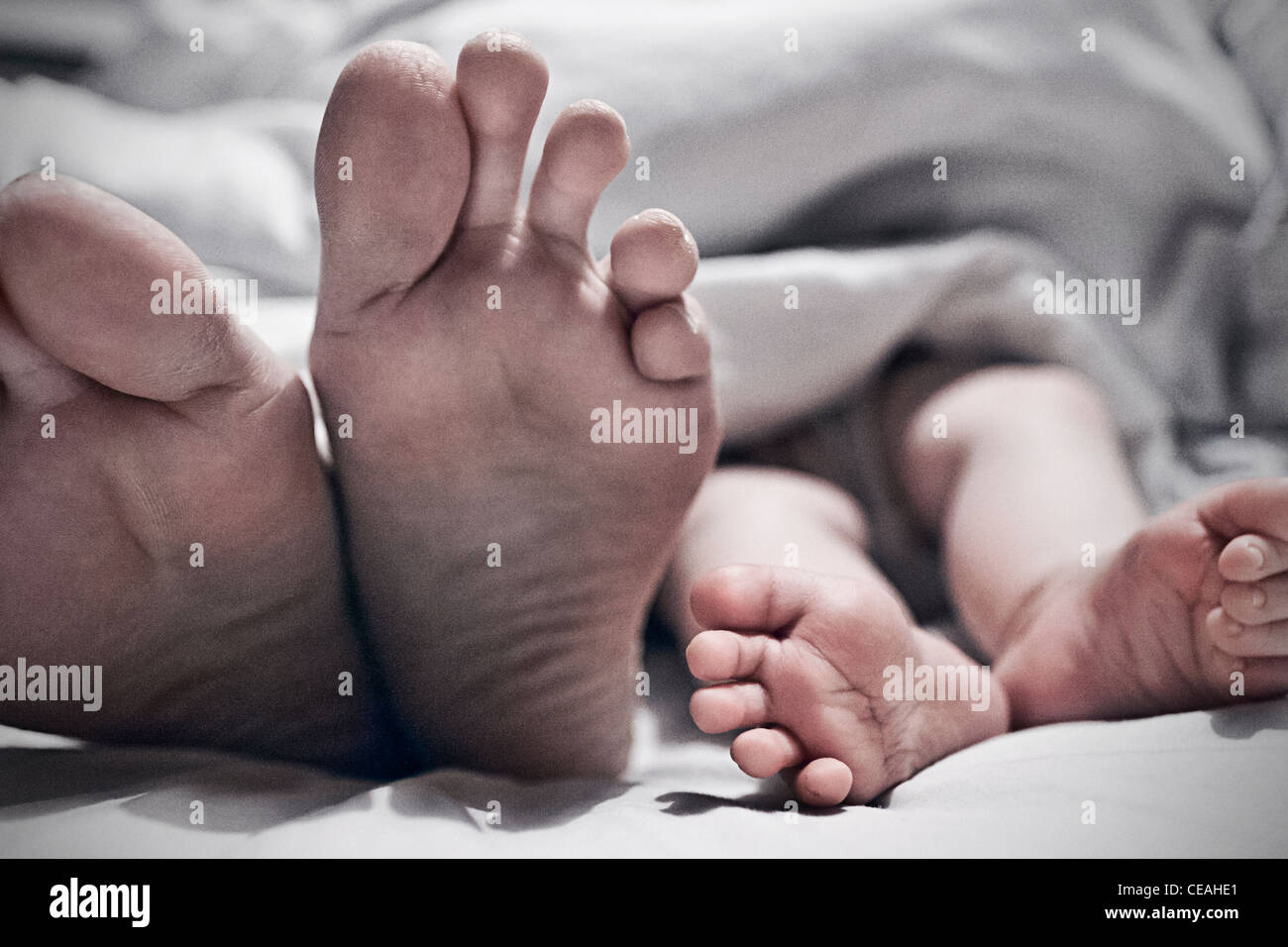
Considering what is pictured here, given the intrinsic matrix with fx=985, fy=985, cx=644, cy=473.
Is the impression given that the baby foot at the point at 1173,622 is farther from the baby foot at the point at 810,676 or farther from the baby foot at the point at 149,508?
the baby foot at the point at 149,508

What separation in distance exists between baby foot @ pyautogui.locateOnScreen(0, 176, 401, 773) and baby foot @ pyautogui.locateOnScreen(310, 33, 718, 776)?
42 millimetres

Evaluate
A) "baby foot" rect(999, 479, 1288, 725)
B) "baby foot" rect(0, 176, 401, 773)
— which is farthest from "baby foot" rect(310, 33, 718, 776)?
"baby foot" rect(999, 479, 1288, 725)

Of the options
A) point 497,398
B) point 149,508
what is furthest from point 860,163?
point 149,508

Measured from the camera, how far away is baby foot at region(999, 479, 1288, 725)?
1.64 ft

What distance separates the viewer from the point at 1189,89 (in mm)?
905

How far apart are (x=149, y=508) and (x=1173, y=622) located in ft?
1.81

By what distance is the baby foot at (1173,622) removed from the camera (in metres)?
0.50

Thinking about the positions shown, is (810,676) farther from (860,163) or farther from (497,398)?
(860,163)

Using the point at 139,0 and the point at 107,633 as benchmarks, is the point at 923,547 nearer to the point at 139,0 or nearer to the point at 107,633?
the point at 107,633

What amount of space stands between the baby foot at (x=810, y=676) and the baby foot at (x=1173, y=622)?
0.12 m

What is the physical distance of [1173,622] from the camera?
543 millimetres

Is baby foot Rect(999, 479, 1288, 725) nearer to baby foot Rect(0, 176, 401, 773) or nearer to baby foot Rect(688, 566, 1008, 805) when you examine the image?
baby foot Rect(688, 566, 1008, 805)

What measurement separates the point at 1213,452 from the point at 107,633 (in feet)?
2.84
